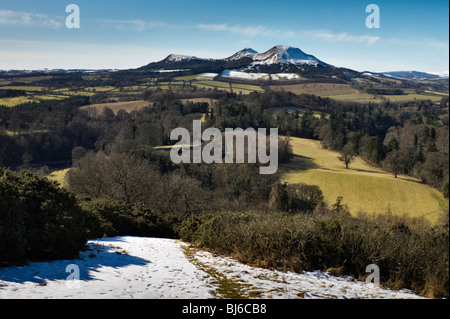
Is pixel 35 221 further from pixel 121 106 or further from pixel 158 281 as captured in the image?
pixel 121 106

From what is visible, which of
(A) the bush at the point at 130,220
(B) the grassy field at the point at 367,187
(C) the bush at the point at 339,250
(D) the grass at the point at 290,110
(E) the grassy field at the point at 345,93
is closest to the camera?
(C) the bush at the point at 339,250

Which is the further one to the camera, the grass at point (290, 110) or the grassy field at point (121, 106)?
the grass at point (290, 110)

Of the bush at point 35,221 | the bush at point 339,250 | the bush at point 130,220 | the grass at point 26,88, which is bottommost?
the bush at point 130,220

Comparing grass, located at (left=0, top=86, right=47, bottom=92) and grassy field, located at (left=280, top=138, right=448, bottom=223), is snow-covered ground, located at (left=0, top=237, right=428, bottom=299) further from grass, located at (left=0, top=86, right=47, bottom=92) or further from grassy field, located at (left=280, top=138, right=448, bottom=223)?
grass, located at (left=0, top=86, right=47, bottom=92)

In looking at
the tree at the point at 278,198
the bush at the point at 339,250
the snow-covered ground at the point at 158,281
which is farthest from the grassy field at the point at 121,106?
the snow-covered ground at the point at 158,281

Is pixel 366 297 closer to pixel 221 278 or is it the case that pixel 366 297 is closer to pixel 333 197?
pixel 221 278

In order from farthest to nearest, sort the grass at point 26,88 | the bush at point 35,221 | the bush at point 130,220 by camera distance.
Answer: the grass at point 26,88, the bush at point 130,220, the bush at point 35,221

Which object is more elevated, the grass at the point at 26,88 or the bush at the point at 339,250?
the grass at the point at 26,88
